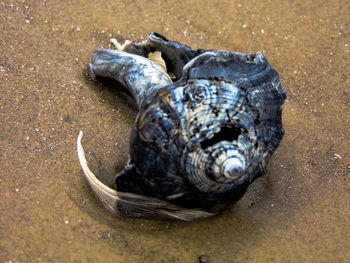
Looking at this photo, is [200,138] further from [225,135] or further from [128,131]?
[128,131]

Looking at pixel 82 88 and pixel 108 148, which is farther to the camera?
pixel 82 88

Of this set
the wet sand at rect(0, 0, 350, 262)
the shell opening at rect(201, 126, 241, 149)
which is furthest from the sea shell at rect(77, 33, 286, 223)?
the wet sand at rect(0, 0, 350, 262)

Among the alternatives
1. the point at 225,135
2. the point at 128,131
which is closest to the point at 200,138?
the point at 225,135

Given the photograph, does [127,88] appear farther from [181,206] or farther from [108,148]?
[181,206]

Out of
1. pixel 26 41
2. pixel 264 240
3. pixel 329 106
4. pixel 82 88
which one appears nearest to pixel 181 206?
pixel 264 240

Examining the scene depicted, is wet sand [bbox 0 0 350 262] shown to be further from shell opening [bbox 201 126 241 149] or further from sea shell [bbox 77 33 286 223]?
shell opening [bbox 201 126 241 149]

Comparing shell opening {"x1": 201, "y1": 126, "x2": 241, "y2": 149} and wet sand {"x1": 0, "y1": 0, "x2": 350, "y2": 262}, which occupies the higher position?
shell opening {"x1": 201, "y1": 126, "x2": 241, "y2": 149}
